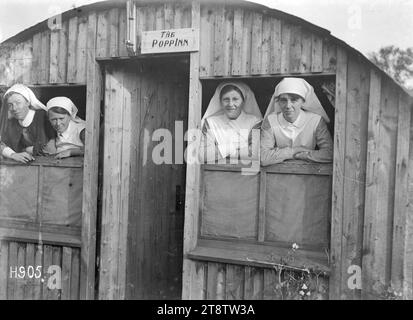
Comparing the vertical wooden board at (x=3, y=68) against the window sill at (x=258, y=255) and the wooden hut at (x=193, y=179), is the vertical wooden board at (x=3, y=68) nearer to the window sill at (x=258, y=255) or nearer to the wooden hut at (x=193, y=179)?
the wooden hut at (x=193, y=179)

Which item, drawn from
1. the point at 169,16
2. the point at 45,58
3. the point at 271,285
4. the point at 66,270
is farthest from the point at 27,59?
the point at 271,285

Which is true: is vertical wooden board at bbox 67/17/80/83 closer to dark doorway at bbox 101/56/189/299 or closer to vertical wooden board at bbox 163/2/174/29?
dark doorway at bbox 101/56/189/299

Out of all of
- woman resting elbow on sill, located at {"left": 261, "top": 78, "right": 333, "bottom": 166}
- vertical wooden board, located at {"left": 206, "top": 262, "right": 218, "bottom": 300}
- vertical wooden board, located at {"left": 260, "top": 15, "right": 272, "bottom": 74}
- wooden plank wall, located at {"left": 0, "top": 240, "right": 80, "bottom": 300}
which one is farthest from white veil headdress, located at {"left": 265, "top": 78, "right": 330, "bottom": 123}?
wooden plank wall, located at {"left": 0, "top": 240, "right": 80, "bottom": 300}

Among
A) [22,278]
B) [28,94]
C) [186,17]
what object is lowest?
[22,278]

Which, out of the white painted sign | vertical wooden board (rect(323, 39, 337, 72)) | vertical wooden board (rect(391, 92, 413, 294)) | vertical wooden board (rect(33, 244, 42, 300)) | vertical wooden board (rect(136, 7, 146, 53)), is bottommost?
vertical wooden board (rect(33, 244, 42, 300))

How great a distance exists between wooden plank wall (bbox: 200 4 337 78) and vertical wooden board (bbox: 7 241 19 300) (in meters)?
3.16

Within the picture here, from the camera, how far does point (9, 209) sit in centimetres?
550

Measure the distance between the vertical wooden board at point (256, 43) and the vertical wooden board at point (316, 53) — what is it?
502 millimetres

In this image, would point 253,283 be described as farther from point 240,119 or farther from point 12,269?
point 12,269

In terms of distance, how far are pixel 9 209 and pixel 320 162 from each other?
3.84 m

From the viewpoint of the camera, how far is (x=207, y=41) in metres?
4.43

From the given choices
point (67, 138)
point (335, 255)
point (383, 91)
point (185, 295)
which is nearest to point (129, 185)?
point (67, 138)

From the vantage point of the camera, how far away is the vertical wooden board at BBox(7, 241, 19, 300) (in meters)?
5.34

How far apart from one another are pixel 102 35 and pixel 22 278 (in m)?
3.04
